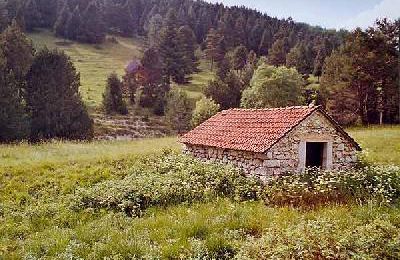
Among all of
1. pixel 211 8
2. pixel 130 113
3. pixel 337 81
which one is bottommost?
pixel 130 113

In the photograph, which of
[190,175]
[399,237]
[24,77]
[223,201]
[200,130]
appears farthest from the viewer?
[24,77]

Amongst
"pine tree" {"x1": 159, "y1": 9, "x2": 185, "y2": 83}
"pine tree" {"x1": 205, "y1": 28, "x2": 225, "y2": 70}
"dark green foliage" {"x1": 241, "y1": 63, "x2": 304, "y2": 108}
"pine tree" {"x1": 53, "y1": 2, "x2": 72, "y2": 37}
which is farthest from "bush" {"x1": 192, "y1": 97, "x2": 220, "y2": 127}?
"pine tree" {"x1": 53, "y1": 2, "x2": 72, "y2": 37}

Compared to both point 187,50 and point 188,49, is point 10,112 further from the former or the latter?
point 188,49

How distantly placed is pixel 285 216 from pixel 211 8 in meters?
115

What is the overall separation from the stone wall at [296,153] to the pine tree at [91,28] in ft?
232

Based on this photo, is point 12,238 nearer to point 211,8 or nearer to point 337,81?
point 337,81

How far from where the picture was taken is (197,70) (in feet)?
247

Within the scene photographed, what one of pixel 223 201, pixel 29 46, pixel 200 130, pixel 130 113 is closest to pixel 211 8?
pixel 130 113

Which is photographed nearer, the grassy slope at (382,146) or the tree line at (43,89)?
the grassy slope at (382,146)

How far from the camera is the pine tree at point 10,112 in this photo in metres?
30.5

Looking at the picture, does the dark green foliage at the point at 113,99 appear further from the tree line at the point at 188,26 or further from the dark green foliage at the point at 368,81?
the dark green foliage at the point at 368,81

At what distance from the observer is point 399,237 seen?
9.18 metres

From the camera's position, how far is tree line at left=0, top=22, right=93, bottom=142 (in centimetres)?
3453

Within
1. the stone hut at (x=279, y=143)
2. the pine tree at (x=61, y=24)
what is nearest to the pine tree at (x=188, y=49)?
the pine tree at (x=61, y=24)
